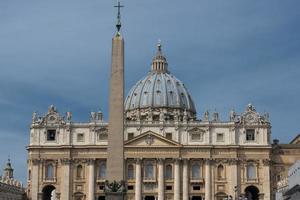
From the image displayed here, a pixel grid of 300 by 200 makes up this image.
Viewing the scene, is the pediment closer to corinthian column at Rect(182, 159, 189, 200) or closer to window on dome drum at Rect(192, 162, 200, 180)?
corinthian column at Rect(182, 159, 189, 200)

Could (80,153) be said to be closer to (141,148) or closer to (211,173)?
(141,148)

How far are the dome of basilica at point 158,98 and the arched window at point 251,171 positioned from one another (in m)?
22.3

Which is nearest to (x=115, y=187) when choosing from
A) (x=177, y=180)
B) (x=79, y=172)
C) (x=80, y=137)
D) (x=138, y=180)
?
(x=138, y=180)

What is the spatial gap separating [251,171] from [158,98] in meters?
30.4

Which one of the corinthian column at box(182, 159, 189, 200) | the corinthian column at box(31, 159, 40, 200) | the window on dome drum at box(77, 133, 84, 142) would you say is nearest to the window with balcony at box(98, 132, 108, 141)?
the window on dome drum at box(77, 133, 84, 142)

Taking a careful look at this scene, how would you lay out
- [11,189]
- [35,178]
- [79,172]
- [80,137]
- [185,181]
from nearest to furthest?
[11,189], [185,181], [35,178], [79,172], [80,137]

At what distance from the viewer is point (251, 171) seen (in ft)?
320

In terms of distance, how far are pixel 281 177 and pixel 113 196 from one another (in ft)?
221

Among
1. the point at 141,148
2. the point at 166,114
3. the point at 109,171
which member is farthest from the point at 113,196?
the point at 166,114

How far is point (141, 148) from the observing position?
9712cm

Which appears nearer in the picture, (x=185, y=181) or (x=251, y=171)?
(x=185, y=181)

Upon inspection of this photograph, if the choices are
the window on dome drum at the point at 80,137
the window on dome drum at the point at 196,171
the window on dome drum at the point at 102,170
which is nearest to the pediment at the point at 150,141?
the window on dome drum at the point at 196,171

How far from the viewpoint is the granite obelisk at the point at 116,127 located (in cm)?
3438

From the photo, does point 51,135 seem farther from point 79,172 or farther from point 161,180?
point 161,180
